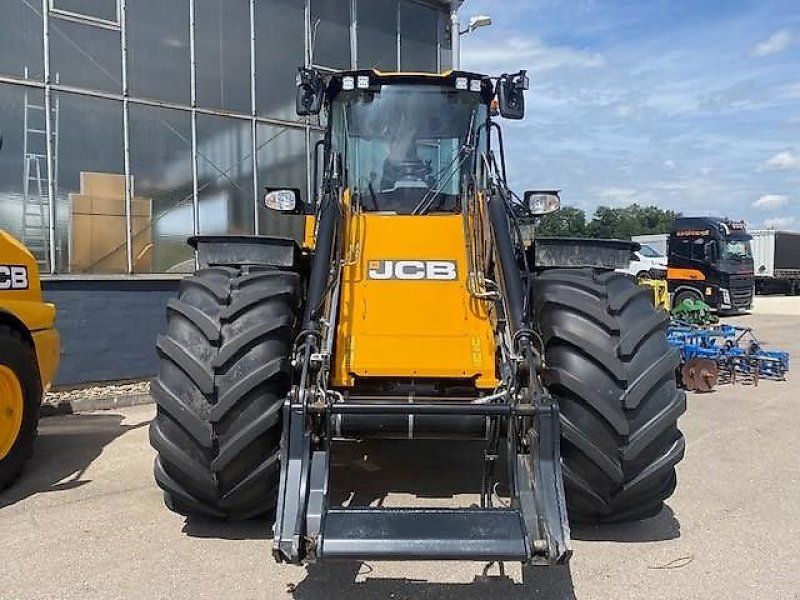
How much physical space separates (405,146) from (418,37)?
9.05m

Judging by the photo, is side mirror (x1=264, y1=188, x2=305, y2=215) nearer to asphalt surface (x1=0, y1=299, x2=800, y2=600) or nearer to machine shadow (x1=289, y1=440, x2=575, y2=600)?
machine shadow (x1=289, y1=440, x2=575, y2=600)

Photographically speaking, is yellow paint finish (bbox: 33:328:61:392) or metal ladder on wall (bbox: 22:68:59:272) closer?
yellow paint finish (bbox: 33:328:61:392)

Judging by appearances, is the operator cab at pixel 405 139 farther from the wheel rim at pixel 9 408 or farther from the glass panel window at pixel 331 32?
the glass panel window at pixel 331 32

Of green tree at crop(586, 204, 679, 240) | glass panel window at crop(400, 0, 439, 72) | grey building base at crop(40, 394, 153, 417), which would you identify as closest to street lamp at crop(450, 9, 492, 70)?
glass panel window at crop(400, 0, 439, 72)

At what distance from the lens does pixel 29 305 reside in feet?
19.6

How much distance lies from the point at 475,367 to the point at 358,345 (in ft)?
2.21

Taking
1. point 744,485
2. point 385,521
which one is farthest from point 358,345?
point 744,485

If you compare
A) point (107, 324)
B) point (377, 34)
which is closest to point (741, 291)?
point (377, 34)

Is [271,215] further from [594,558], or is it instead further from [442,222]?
[594,558]

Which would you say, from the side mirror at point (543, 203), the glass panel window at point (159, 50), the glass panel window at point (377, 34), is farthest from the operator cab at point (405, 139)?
the glass panel window at point (377, 34)

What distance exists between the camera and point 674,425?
404 cm

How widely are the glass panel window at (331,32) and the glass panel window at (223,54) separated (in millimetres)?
1329

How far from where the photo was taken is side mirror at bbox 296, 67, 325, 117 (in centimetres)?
542

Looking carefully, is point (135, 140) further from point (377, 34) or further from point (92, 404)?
point (377, 34)
